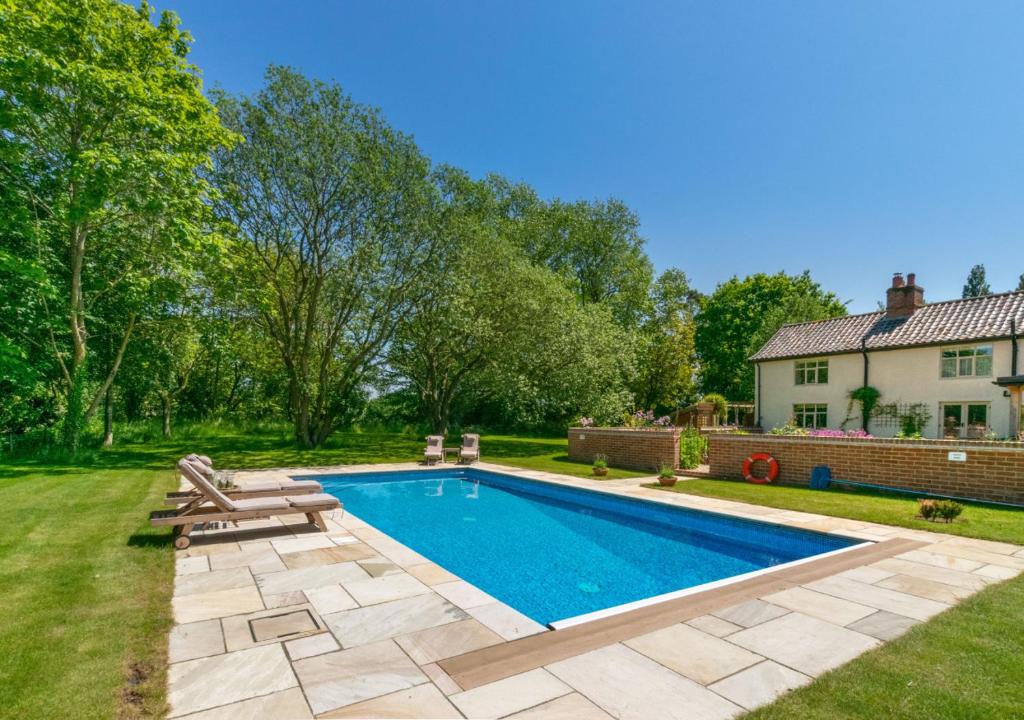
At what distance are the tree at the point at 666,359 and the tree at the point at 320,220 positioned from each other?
17812 mm

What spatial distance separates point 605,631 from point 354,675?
1836 mm

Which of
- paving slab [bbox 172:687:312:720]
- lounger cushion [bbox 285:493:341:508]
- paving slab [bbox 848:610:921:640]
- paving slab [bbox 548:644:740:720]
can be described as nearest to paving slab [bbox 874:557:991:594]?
paving slab [bbox 848:610:921:640]

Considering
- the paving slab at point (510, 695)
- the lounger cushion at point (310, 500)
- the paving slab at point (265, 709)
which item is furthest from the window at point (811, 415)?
the paving slab at point (265, 709)

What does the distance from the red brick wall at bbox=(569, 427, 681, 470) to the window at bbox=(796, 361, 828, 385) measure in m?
11.6

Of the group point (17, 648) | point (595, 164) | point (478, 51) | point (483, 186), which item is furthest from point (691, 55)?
point (17, 648)

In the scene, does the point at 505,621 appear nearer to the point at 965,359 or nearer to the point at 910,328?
the point at 965,359

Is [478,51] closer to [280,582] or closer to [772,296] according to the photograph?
[280,582]

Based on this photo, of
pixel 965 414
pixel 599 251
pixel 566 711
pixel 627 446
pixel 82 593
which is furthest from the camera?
pixel 599 251

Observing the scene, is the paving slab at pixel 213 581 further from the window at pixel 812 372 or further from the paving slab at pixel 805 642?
the window at pixel 812 372

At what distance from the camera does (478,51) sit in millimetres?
16406

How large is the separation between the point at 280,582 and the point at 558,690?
3.33 meters

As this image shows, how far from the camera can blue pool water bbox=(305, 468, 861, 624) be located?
6.37m

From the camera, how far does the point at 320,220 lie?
60.8 feet

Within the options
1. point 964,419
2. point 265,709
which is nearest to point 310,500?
Answer: point 265,709
